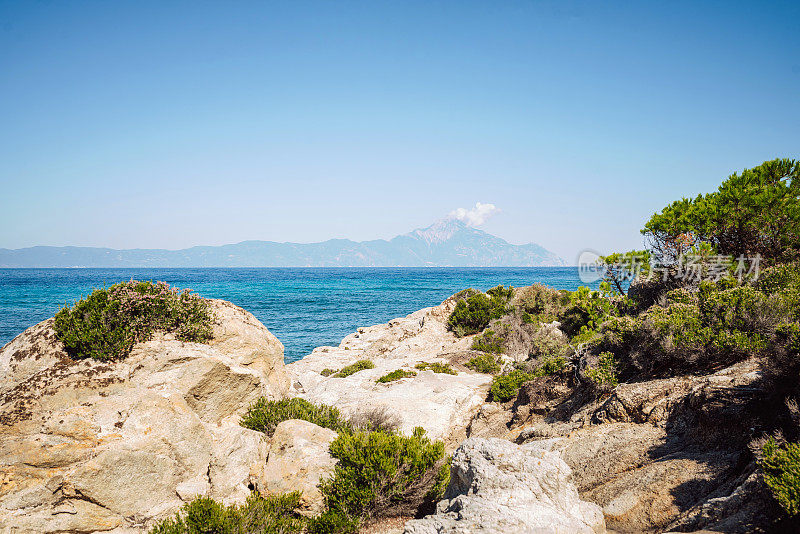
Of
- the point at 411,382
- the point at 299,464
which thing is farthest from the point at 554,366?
the point at 299,464

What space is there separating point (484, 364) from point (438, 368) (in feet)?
7.09

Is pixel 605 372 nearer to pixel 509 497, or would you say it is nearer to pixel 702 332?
pixel 702 332

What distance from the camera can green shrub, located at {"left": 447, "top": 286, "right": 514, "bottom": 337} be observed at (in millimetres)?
22984

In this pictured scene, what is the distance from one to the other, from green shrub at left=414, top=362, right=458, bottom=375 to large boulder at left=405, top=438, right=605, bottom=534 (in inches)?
432

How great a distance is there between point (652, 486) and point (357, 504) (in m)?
4.22

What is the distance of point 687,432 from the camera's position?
636cm

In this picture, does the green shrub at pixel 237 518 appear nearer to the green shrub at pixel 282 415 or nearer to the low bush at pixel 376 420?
the green shrub at pixel 282 415

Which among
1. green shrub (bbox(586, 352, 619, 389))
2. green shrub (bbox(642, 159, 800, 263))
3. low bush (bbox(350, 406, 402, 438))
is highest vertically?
green shrub (bbox(642, 159, 800, 263))

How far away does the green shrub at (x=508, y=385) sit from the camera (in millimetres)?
12570

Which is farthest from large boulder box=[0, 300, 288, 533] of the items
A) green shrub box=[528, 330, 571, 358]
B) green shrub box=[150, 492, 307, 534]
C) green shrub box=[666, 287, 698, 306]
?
green shrub box=[666, 287, 698, 306]

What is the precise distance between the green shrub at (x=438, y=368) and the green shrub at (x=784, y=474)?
42.6 feet

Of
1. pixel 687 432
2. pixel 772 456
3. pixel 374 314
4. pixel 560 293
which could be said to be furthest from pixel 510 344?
pixel 374 314

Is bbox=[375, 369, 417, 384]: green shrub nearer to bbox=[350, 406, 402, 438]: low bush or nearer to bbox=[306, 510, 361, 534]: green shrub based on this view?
bbox=[350, 406, 402, 438]: low bush

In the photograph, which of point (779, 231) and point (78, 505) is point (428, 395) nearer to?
point (78, 505)
